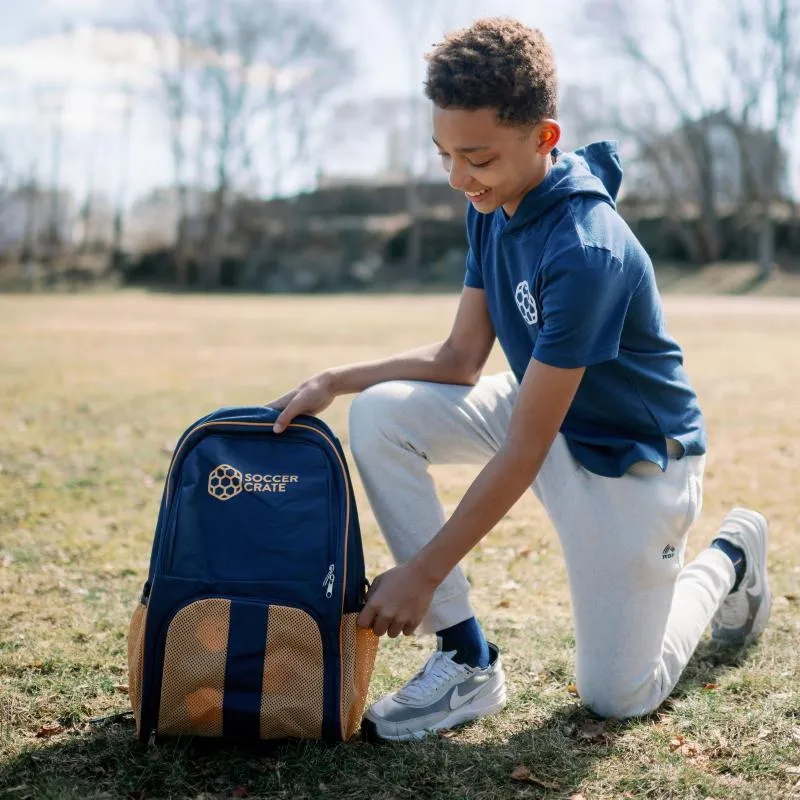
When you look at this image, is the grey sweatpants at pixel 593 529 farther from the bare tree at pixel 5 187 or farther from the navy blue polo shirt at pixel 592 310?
the bare tree at pixel 5 187

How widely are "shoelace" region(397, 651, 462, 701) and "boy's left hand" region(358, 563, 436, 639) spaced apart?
0.34 metres

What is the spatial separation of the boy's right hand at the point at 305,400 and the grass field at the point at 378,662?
81 cm

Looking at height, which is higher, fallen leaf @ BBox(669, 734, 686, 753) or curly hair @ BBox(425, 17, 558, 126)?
curly hair @ BBox(425, 17, 558, 126)

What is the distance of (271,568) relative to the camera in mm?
2600

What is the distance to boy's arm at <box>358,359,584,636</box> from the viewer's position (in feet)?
8.29

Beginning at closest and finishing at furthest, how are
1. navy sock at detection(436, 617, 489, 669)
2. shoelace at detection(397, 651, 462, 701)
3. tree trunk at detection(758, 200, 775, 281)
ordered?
shoelace at detection(397, 651, 462, 701), navy sock at detection(436, 617, 489, 669), tree trunk at detection(758, 200, 775, 281)

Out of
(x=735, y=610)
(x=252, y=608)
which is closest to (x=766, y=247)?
(x=735, y=610)

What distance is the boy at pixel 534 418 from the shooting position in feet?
8.30

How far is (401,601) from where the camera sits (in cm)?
255

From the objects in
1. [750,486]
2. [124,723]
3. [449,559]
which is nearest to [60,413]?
[750,486]

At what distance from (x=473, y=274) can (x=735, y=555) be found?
1.24m

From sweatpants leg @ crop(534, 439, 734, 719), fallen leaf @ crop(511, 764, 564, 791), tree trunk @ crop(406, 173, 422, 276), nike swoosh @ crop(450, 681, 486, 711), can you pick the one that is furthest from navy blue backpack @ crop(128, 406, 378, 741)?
tree trunk @ crop(406, 173, 422, 276)

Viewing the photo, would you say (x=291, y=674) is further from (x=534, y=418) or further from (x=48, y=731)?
(x=534, y=418)

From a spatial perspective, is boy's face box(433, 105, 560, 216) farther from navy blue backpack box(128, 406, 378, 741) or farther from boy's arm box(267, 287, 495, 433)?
navy blue backpack box(128, 406, 378, 741)
